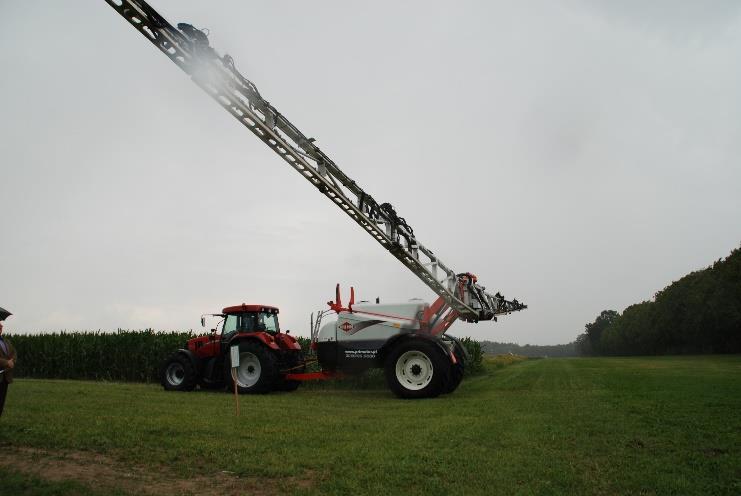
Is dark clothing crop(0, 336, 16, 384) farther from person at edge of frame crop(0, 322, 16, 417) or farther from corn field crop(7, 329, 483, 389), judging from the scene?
corn field crop(7, 329, 483, 389)

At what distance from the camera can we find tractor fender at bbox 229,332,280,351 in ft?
49.3

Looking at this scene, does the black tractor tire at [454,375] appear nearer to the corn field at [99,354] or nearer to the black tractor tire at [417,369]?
the black tractor tire at [417,369]

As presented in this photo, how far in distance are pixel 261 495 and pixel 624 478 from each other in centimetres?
369

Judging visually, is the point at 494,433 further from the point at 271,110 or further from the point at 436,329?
the point at 271,110

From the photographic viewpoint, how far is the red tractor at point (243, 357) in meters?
15.0

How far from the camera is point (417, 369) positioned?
1327cm

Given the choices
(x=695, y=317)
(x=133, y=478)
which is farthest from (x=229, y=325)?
(x=695, y=317)

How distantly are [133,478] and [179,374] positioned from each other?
450 inches

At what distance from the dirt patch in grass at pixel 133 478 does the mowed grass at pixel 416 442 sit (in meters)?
0.10

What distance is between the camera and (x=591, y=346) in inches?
5226

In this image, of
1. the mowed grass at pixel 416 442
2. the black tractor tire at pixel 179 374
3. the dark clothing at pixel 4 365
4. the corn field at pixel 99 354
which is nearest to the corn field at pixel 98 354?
the corn field at pixel 99 354

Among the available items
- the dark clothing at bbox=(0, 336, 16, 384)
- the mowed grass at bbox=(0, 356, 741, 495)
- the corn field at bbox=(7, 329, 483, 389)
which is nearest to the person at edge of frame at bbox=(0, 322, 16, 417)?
the dark clothing at bbox=(0, 336, 16, 384)

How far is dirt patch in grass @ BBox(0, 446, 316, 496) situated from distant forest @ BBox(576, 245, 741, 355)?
4740 centimetres

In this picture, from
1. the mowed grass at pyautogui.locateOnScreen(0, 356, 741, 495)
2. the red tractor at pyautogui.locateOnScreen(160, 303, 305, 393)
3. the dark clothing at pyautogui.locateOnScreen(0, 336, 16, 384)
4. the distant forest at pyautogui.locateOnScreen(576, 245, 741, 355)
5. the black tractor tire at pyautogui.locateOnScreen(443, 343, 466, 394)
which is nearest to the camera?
the mowed grass at pyautogui.locateOnScreen(0, 356, 741, 495)
